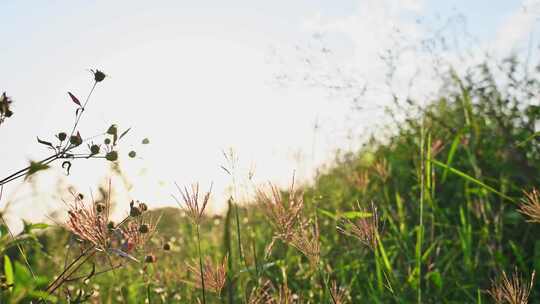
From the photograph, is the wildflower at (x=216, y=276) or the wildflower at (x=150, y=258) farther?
the wildflower at (x=150, y=258)

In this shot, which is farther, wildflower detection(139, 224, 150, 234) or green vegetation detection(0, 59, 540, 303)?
green vegetation detection(0, 59, 540, 303)

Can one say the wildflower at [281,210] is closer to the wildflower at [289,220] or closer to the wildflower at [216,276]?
the wildflower at [289,220]

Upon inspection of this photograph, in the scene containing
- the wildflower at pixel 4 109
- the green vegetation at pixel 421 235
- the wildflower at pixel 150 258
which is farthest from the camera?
the green vegetation at pixel 421 235

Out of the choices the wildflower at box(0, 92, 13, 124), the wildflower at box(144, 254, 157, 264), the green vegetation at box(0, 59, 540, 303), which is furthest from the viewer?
the green vegetation at box(0, 59, 540, 303)

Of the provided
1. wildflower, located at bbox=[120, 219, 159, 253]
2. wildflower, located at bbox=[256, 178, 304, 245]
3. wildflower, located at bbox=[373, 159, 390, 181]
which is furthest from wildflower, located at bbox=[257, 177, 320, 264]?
wildflower, located at bbox=[373, 159, 390, 181]

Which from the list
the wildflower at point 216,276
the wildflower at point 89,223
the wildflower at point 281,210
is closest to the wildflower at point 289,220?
the wildflower at point 281,210

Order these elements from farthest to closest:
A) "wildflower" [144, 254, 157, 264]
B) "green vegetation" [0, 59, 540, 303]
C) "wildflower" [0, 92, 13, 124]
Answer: "green vegetation" [0, 59, 540, 303]
"wildflower" [144, 254, 157, 264]
"wildflower" [0, 92, 13, 124]

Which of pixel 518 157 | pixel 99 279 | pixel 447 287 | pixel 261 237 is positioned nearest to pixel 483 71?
pixel 518 157

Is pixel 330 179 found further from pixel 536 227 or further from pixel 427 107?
pixel 536 227

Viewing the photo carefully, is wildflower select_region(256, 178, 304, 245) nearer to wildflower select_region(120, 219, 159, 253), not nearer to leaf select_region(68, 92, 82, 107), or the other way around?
wildflower select_region(120, 219, 159, 253)

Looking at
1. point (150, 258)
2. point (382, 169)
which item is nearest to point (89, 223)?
point (150, 258)

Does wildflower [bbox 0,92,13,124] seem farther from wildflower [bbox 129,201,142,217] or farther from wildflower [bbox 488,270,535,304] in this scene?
wildflower [bbox 488,270,535,304]

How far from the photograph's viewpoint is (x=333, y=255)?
3.10 metres

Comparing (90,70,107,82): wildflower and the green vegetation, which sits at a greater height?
(90,70,107,82): wildflower
